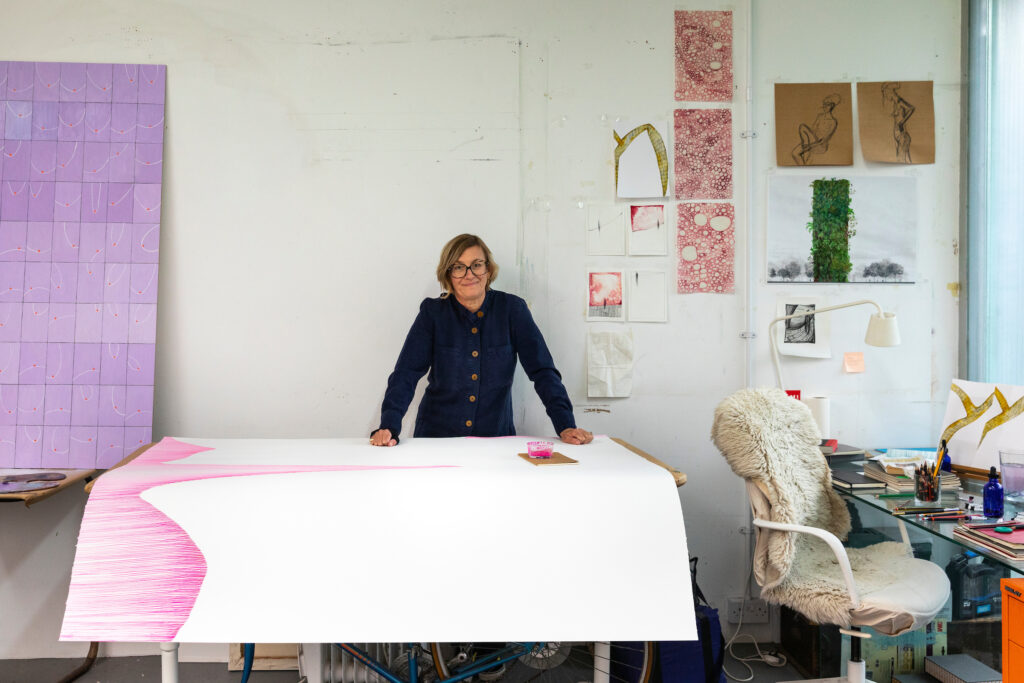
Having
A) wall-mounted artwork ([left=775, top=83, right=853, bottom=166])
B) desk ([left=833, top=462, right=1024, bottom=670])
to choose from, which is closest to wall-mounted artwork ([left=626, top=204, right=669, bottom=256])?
wall-mounted artwork ([left=775, top=83, right=853, bottom=166])

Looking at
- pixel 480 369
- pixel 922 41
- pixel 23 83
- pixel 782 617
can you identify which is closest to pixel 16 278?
pixel 23 83

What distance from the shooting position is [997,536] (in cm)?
168

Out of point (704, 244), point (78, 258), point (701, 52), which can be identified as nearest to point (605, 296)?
point (704, 244)

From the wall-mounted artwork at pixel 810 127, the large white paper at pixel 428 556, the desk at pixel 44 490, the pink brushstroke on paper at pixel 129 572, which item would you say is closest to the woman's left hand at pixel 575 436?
the large white paper at pixel 428 556

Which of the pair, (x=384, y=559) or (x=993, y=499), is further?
(x=993, y=499)

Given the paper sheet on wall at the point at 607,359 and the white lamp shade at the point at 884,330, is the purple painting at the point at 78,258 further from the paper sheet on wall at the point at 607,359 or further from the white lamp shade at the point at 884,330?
the white lamp shade at the point at 884,330

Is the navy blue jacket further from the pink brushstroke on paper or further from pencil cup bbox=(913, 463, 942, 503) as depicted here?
pencil cup bbox=(913, 463, 942, 503)

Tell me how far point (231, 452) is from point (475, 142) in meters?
1.55

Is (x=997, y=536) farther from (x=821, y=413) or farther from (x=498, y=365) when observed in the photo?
(x=498, y=365)

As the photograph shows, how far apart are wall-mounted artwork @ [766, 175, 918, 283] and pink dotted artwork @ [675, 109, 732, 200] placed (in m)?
0.22

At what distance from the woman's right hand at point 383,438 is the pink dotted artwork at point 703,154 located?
1558mm

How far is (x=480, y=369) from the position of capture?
2.51 meters

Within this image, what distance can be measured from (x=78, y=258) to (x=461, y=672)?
2.18 meters

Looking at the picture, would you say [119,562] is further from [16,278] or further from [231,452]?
[16,278]
